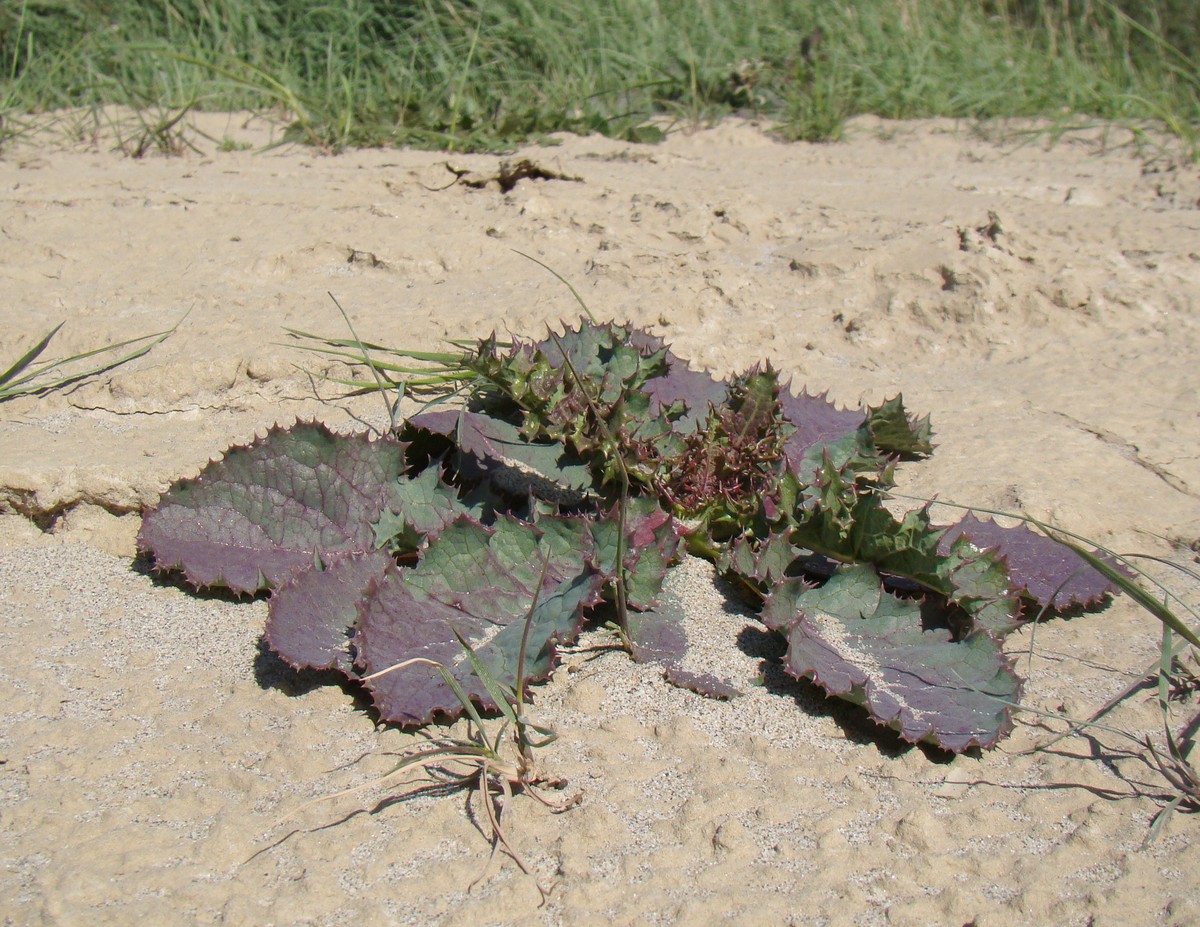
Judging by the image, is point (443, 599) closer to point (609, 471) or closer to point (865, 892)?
point (609, 471)

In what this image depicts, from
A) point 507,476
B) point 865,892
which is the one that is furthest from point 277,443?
point 865,892

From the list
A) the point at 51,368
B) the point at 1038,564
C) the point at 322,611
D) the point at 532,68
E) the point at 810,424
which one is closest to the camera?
the point at 322,611

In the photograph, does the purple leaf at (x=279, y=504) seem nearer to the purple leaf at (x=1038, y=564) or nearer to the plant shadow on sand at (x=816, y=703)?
the plant shadow on sand at (x=816, y=703)

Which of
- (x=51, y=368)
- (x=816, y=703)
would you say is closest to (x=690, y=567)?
(x=816, y=703)

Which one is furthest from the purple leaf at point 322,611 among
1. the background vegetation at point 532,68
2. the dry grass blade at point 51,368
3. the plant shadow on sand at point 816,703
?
the background vegetation at point 532,68

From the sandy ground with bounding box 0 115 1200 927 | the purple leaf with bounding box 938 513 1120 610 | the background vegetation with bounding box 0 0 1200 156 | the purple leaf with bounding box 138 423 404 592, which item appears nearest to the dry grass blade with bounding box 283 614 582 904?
the sandy ground with bounding box 0 115 1200 927

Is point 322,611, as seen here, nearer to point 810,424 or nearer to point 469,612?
point 469,612
